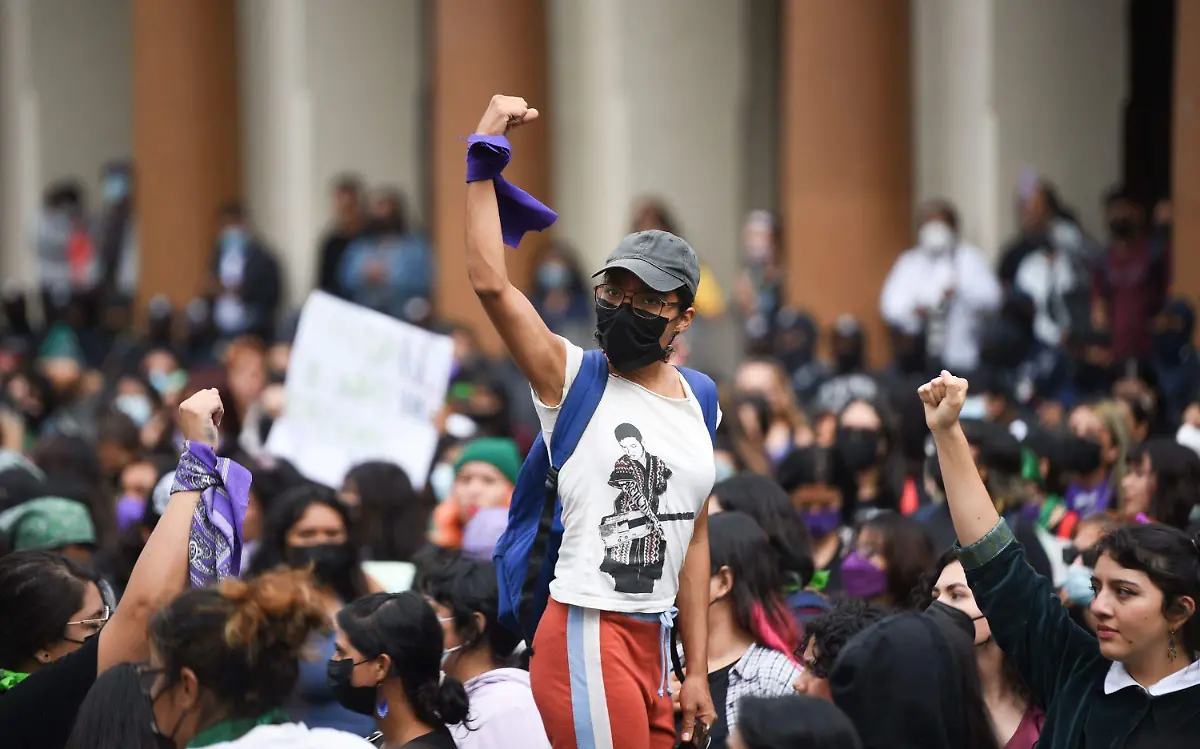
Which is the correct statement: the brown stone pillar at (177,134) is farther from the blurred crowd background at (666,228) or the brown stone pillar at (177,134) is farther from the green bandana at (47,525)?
the green bandana at (47,525)

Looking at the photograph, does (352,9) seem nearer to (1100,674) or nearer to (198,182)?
(198,182)

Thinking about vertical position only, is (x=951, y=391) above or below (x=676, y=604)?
above

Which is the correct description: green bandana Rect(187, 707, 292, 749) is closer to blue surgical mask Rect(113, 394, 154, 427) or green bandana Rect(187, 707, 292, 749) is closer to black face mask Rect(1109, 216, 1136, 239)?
blue surgical mask Rect(113, 394, 154, 427)

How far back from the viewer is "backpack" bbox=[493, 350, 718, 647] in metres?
4.67

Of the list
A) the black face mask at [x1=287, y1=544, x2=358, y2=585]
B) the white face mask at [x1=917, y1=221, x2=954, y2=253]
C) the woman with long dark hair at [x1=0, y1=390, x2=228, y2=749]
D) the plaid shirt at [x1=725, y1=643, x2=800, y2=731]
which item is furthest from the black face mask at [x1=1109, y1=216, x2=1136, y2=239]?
the woman with long dark hair at [x1=0, y1=390, x2=228, y2=749]

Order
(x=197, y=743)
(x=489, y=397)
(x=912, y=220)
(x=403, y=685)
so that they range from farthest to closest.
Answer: (x=912, y=220) → (x=489, y=397) → (x=403, y=685) → (x=197, y=743)

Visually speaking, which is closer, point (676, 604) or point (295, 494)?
point (676, 604)

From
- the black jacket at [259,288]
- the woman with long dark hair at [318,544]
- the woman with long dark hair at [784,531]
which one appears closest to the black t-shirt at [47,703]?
the woman with long dark hair at [318,544]

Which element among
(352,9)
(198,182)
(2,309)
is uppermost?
(352,9)

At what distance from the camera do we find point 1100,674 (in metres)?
4.58

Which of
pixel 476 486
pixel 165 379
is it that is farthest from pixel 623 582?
pixel 165 379

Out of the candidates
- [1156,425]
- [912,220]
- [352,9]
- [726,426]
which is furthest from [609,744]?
[352,9]

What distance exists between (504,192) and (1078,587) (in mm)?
2789

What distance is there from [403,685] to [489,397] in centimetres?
615
